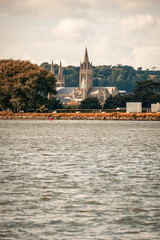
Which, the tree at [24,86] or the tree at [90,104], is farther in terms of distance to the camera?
the tree at [90,104]

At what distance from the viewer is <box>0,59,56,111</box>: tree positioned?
105188 mm

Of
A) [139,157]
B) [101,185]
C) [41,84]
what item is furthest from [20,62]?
[101,185]

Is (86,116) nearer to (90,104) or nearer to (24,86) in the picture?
(24,86)

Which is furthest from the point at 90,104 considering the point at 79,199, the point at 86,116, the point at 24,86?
the point at 79,199

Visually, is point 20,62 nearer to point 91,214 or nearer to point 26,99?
point 26,99

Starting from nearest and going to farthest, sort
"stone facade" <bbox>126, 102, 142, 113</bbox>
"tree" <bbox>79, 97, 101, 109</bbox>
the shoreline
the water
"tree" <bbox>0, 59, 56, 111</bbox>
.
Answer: the water → "tree" <bbox>0, 59, 56, 111</bbox> → the shoreline → "stone facade" <bbox>126, 102, 142, 113</bbox> → "tree" <bbox>79, 97, 101, 109</bbox>

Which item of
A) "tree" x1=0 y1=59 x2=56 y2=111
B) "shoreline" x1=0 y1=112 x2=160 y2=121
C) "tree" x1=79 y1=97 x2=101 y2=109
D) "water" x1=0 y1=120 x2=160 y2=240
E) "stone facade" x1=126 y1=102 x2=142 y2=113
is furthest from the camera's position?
"tree" x1=79 y1=97 x2=101 y2=109

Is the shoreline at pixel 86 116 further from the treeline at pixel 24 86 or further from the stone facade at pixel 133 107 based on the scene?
the treeline at pixel 24 86

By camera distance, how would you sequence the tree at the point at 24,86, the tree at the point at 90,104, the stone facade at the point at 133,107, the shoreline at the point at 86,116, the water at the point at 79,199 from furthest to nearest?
the tree at the point at 90,104
the stone facade at the point at 133,107
the shoreline at the point at 86,116
the tree at the point at 24,86
the water at the point at 79,199

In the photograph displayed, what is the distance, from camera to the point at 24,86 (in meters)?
104

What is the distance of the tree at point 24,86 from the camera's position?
4141 inches

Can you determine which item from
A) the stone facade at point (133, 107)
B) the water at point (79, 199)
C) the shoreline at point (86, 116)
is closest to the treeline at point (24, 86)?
the shoreline at point (86, 116)

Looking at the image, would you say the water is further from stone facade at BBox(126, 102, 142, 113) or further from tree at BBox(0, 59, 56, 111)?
stone facade at BBox(126, 102, 142, 113)

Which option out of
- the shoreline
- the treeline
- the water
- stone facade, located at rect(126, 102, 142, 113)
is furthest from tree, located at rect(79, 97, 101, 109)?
the water
